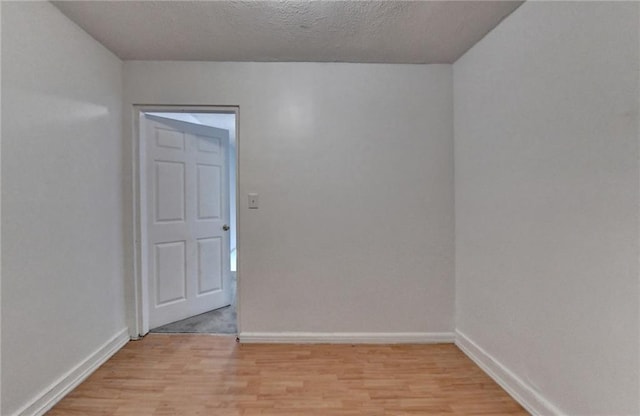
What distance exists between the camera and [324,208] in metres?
A: 2.28

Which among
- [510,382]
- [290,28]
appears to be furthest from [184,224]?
[510,382]

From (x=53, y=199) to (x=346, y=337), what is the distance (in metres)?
2.17

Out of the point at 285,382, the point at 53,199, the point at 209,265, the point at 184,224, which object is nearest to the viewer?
the point at 53,199

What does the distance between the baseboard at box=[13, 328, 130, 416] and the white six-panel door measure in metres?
0.36

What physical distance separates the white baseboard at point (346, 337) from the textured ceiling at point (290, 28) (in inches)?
87.0

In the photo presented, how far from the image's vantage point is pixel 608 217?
117cm

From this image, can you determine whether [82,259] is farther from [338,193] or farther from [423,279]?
[423,279]

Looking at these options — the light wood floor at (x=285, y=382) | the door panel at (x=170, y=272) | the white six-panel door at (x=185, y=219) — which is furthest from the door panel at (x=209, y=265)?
the light wood floor at (x=285, y=382)

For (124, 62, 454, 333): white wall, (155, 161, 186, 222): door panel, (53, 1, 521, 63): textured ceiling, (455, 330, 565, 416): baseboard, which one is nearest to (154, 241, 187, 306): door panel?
(155, 161, 186, 222): door panel

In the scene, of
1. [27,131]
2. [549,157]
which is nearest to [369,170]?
[549,157]

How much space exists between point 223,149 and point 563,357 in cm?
312

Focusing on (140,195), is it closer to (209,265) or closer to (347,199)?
(209,265)

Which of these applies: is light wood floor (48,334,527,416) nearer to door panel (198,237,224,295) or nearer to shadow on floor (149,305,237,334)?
shadow on floor (149,305,237,334)

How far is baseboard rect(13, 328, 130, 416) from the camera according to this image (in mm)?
1487
